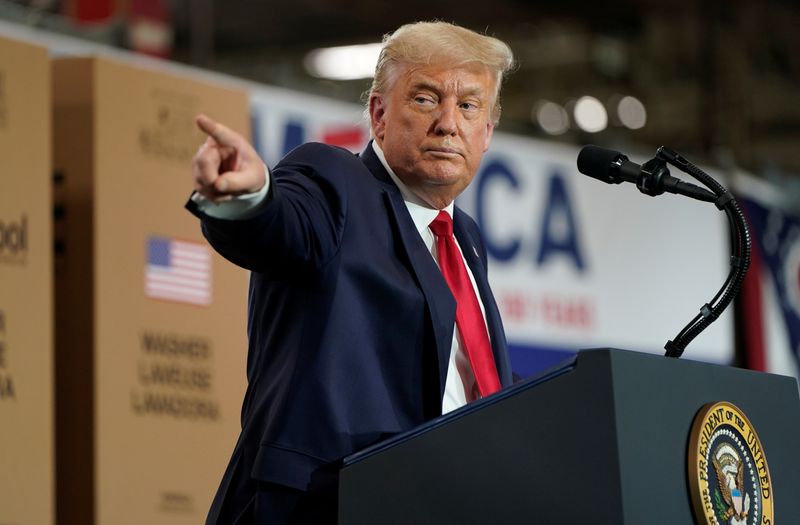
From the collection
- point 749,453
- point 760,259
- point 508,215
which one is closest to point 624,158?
point 749,453

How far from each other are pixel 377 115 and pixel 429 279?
0.31 meters

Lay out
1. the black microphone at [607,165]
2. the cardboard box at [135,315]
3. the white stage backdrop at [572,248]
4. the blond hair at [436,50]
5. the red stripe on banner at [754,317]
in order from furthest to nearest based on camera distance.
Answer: the red stripe on banner at [754,317], the white stage backdrop at [572,248], the cardboard box at [135,315], the blond hair at [436,50], the black microphone at [607,165]

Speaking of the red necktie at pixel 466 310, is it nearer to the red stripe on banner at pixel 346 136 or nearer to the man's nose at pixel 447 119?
the man's nose at pixel 447 119

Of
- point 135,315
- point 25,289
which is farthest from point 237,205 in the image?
point 135,315

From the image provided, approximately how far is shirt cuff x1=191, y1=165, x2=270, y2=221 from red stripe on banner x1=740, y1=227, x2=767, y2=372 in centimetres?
457


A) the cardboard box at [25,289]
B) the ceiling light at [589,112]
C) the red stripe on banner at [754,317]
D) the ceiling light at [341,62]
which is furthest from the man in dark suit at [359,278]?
the ceiling light at [589,112]

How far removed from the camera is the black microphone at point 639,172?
1729mm

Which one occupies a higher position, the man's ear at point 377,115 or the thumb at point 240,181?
the man's ear at point 377,115

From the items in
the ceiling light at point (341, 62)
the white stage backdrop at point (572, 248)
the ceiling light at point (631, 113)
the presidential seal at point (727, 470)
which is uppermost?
the ceiling light at point (341, 62)

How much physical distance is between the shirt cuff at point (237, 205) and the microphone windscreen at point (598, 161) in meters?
0.49

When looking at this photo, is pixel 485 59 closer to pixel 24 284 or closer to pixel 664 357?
pixel 664 357

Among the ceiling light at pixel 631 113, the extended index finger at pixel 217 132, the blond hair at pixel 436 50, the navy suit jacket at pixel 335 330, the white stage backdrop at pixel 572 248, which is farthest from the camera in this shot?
the ceiling light at pixel 631 113

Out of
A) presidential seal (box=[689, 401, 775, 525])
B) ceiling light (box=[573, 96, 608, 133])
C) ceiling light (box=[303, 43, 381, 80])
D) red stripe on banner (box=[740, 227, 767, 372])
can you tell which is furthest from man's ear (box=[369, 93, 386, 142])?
ceiling light (box=[573, 96, 608, 133])

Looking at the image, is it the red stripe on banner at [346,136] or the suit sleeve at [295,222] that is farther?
A: the red stripe on banner at [346,136]
